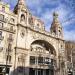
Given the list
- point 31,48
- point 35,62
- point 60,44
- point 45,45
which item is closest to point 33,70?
point 35,62

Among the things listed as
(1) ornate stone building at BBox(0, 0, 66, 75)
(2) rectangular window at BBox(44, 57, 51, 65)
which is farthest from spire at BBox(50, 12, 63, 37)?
(2) rectangular window at BBox(44, 57, 51, 65)

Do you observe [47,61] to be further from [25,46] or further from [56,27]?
[56,27]

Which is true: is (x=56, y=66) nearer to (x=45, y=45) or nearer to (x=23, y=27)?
(x=45, y=45)

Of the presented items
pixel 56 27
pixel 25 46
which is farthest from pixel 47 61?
pixel 56 27

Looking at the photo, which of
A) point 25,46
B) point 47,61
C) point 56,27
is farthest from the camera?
point 56,27

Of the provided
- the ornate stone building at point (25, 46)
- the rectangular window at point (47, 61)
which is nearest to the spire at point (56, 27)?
the ornate stone building at point (25, 46)

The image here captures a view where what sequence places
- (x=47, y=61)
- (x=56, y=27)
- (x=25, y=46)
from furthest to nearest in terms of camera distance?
1. (x=56, y=27)
2. (x=47, y=61)
3. (x=25, y=46)

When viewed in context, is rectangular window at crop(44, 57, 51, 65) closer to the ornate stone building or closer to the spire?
the ornate stone building

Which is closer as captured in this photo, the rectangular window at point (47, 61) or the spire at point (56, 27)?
the rectangular window at point (47, 61)

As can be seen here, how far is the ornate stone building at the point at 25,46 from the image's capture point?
130 feet

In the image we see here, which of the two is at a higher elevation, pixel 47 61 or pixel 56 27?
pixel 56 27

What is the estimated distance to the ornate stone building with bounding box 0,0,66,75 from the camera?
130ft

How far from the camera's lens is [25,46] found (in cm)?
4362

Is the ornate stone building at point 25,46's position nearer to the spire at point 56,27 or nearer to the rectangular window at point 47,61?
the rectangular window at point 47,61
